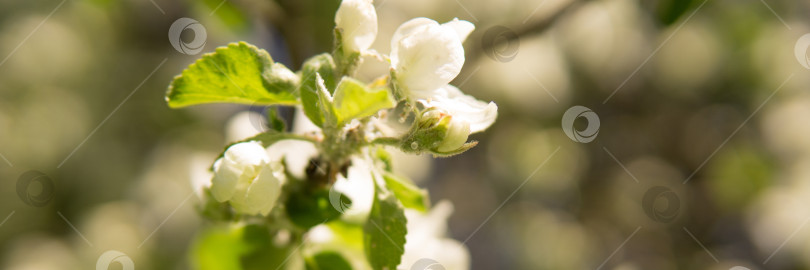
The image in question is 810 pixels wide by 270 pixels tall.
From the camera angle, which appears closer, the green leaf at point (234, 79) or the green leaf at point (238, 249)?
the green leaf at point (234, 79)

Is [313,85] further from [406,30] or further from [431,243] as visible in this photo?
[431,243]

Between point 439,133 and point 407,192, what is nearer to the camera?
point 439,133

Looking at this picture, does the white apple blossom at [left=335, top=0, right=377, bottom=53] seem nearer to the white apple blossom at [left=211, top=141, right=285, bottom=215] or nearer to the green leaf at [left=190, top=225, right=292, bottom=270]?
the white apple blossom at [left=211, top=141, right=285, bottom=215]

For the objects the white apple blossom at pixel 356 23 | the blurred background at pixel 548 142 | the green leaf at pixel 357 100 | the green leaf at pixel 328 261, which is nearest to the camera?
the green leaf at pixel 357 100

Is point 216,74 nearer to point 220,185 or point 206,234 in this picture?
point 220,185

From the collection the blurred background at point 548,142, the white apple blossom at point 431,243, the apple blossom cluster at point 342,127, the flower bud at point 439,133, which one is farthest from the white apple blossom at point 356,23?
the blurred background at point 548,142

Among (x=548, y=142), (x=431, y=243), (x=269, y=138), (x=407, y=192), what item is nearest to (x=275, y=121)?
(x=269, y=138)

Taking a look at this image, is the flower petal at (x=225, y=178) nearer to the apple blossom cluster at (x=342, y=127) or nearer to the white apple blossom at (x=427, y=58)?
the apple blossom cluster at (x=342, y=127)
